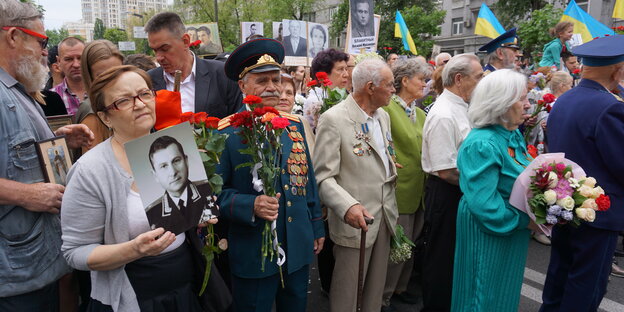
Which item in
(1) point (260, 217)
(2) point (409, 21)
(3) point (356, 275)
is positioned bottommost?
(3) point (356, 275)

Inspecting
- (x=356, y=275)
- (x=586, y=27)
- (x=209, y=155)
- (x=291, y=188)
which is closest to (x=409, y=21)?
(x=586, y=27)

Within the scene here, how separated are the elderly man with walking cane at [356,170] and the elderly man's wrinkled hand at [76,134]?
5.03ft

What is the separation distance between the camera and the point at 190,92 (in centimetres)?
379

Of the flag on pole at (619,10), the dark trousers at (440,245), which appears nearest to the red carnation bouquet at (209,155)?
the dark trousers at (440,245)

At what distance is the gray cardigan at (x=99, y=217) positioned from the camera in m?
1.79

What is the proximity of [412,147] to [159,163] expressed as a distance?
2.65 m

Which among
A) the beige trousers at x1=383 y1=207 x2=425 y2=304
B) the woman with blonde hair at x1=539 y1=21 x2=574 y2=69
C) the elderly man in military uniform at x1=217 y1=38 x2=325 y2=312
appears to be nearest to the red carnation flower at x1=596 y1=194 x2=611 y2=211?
the beige trousers at x1=383 y1=207 x2=425 y2=304

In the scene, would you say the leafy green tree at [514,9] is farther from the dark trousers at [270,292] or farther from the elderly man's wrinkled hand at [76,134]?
the elderly man's wrinkled hand at [76,134]

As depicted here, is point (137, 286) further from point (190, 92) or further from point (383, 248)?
point (190, 92)

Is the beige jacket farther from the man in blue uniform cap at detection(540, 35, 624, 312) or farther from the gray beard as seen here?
the gray beard

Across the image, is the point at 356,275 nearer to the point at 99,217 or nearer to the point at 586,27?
the point at 99,217

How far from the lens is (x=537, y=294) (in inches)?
164

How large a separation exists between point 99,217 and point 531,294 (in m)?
4.06

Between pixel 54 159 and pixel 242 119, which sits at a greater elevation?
pixel 242 119
